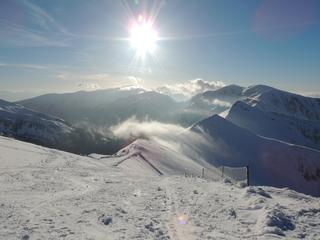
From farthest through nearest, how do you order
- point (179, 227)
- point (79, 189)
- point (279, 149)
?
point (279, 149) < point (79, 189) < point (179, 227)

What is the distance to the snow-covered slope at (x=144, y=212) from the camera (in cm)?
1166

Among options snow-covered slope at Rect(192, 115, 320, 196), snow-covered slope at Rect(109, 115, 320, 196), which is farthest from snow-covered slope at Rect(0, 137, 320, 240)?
snow-covered slope at Rect(192, 115, 320, 196)

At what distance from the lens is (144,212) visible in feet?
47.6

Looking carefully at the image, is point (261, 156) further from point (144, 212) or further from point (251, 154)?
point (144, 212)

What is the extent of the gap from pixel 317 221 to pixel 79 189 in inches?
451

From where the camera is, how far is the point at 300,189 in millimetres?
105875

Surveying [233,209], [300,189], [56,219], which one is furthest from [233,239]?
[300,189]

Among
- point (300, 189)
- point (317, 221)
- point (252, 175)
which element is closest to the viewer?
point (317, 221)

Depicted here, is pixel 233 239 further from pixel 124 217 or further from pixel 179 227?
pixel 124 217

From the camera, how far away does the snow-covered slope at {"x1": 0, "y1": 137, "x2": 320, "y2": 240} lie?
11656 mm

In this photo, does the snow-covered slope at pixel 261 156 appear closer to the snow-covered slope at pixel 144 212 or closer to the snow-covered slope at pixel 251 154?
the snow-covered slope at pixel 251 154

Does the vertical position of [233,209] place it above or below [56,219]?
above

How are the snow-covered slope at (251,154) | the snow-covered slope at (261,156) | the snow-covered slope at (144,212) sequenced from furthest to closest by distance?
the snow-covered slope at (261,156) → the snow-covered slope at (251,154) → the snow-covered slope at (144,212)

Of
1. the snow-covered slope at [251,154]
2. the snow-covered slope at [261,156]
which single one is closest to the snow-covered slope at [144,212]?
the snow-covered slope at [251,154]
